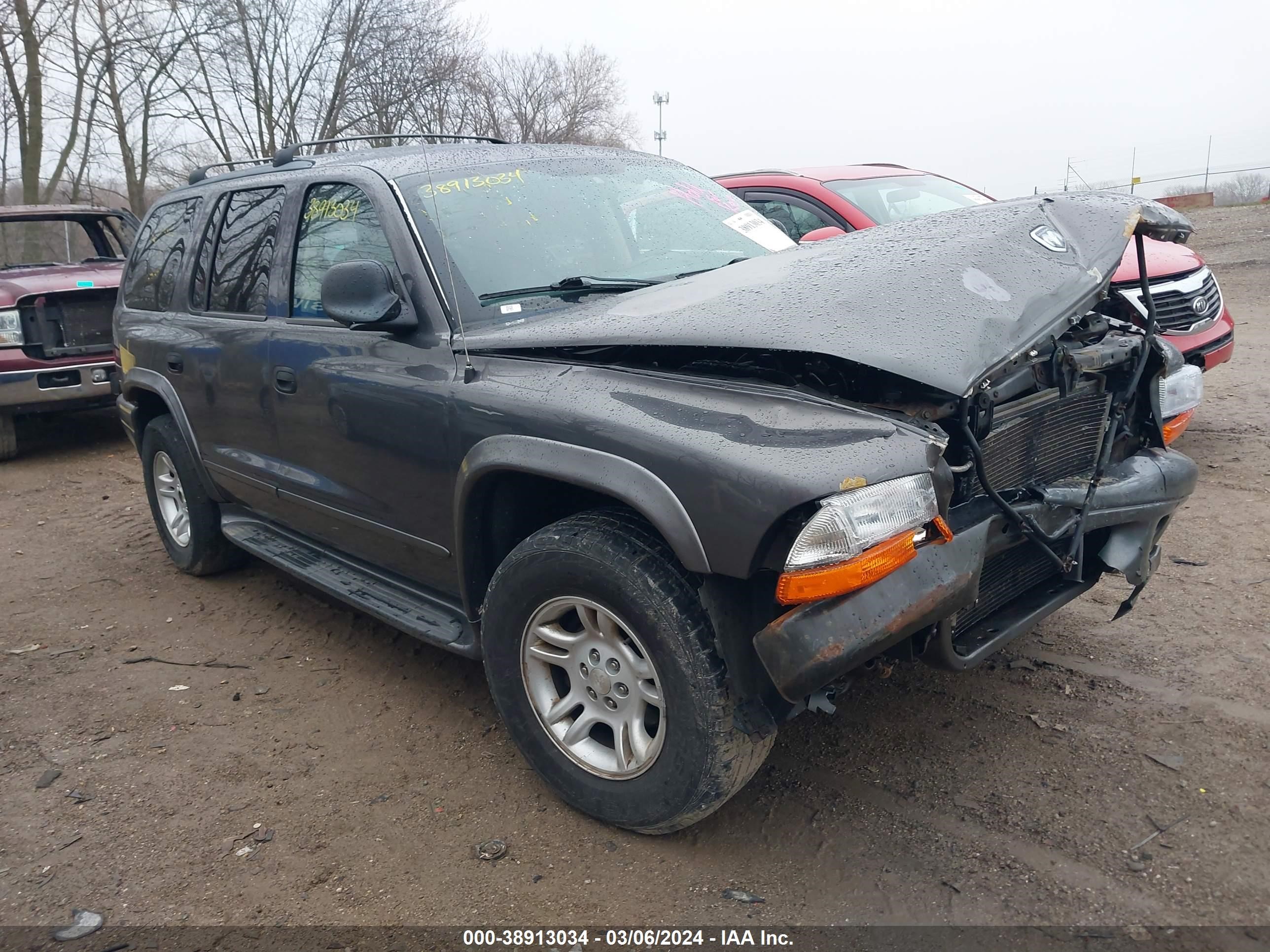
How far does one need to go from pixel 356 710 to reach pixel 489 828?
945 millimetres

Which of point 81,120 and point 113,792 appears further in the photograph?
point 81,120

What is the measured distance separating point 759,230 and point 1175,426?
5.40ft

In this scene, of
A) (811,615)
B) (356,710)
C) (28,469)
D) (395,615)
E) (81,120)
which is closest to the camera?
(811,615)

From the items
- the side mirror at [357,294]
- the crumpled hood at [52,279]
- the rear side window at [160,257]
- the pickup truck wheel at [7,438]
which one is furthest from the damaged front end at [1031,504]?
the pickup truck wheel at [7,438]

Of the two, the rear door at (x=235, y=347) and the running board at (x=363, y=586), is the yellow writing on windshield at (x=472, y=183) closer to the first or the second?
the rear door at (x=235, y=347)

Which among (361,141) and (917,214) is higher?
(361,141)

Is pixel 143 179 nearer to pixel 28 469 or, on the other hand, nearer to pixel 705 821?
pixel 28 469

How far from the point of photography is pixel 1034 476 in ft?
8.53

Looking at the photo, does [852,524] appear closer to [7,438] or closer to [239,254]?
[239,254]

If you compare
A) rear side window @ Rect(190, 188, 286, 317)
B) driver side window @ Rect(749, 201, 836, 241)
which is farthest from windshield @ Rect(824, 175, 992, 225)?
rear side window @ Rect(190, 188, 286, 317)

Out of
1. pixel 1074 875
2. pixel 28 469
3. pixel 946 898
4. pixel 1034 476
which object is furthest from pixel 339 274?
pixel 28 469

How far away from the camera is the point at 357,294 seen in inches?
111

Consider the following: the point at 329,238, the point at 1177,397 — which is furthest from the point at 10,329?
the point at 1177,397

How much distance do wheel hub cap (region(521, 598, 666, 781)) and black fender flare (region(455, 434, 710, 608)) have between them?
325mm
